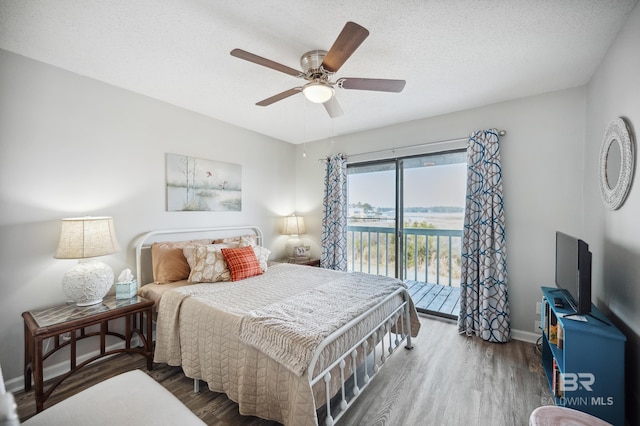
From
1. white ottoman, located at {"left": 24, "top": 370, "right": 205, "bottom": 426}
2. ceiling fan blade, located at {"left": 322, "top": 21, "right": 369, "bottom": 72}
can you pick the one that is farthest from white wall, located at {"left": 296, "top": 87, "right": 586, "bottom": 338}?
white ottoman, located at {"left": 24, "top": 370, "right": 205, "bottom": 426}

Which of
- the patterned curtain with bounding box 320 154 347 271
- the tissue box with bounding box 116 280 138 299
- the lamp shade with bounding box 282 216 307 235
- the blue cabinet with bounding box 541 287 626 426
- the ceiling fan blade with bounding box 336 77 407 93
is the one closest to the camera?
the blue cabinet with bounding box 541 287 626 426

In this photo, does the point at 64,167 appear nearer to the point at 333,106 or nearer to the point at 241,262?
the point at 241,262

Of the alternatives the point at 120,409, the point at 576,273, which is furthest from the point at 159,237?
the point at 576,273

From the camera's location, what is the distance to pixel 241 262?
9.05 feet

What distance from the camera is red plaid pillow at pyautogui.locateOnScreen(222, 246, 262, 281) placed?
8.84 ft

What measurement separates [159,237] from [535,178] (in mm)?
4076

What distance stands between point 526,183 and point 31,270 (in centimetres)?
464

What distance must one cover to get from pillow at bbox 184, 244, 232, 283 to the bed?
0.03 feet

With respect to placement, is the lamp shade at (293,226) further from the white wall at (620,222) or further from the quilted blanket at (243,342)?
the white wall at (620,222)

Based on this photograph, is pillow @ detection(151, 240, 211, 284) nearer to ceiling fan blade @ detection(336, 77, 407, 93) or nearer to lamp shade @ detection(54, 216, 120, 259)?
lamp shade @ detection(54, 216, 120, 259)

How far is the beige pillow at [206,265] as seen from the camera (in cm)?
256

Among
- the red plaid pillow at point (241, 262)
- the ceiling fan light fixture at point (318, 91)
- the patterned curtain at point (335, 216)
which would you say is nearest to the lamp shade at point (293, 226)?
the patterned curtain at point (335, 216)

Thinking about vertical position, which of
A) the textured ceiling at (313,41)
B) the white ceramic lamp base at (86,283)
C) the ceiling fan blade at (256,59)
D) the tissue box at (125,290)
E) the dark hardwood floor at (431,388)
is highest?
the textured ceiling at (313,41)

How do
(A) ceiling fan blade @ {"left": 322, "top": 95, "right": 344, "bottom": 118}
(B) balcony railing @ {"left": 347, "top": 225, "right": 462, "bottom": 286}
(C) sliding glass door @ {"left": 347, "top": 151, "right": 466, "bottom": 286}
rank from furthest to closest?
(B) balcony railing @ {"left": 347, "top": 225, "right": 462, "bottom": 286} → (C) sliding glass door @ {"left": 347, "top": 151, "right": 466, "bottom": 286} → (A) ceiling fan blade @ {"left": 322, "top": 95, "right": 344, "bottom": 118}
